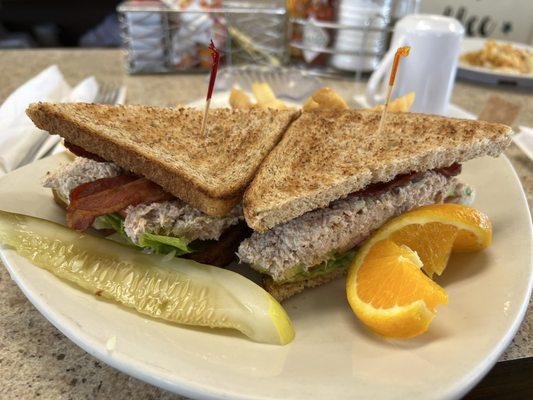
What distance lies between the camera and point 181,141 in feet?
4.75

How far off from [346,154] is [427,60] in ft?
4.29

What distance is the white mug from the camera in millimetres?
2324

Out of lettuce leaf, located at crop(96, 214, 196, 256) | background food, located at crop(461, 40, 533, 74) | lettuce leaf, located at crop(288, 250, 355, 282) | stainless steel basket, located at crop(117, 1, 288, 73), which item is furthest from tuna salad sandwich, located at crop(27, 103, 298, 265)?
background food, located at crop(461, 40, 533, 74)

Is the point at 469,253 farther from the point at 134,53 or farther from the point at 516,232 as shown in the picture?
the point at 134,53

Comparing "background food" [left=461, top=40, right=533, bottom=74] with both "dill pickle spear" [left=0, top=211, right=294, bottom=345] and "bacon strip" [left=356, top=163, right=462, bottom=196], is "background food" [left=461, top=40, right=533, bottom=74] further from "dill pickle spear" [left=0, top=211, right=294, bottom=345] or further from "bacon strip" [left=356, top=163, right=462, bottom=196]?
"dill pickle spear" [left=0, top=211, right=294, bottom=345]

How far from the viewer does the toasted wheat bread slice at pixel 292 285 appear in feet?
3.90

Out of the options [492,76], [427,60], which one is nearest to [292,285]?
[427,60]

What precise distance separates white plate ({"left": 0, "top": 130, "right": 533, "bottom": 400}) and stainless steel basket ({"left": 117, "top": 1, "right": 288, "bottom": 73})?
7.06ft

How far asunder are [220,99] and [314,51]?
3.49 feet

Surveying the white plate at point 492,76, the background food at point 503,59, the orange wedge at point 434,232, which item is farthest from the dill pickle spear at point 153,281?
the background food at point 503,59

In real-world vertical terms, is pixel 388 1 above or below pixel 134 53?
above

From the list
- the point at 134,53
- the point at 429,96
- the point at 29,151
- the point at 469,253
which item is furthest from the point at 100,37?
the point at 469,253

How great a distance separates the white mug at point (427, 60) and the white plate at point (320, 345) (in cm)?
139

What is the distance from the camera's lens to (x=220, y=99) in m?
2.42
